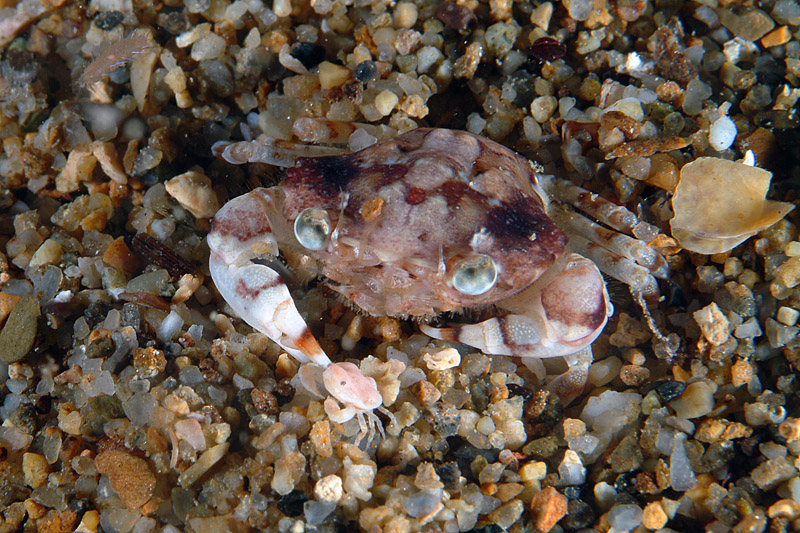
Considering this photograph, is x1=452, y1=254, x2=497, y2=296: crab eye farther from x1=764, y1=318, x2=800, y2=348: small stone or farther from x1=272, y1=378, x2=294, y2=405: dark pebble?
x1=764, y1=318, x2=800, y2=348: small stone

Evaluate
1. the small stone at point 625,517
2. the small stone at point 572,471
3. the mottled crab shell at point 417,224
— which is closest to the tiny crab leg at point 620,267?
the mottled crab shell at point 417,224

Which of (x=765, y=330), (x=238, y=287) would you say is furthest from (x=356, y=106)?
(x=765, y=330)

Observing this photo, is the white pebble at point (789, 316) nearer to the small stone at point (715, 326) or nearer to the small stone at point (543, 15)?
the small stone at point (715, 326)

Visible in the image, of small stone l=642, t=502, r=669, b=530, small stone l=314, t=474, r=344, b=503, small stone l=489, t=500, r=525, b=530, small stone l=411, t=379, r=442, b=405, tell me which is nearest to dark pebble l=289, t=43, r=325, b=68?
small stone l=411, t=379, r=442, b=405

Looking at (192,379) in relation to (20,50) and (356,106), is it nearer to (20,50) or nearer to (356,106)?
(356,106)

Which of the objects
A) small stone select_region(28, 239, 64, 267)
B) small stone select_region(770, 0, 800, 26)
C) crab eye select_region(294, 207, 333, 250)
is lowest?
small stone select_region(28, 239, 64, 267)

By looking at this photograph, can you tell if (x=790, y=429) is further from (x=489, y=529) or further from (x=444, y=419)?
(x=444, y=419)
